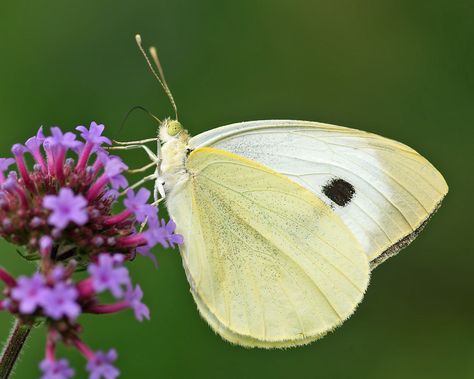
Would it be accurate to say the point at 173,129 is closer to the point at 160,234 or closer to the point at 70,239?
the point at 160,234

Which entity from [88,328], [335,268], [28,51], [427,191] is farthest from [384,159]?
[28,51]

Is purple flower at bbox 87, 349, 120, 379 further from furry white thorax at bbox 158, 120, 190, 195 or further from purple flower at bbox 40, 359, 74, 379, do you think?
furry white thorax at bbox 158, 120, 190, 195

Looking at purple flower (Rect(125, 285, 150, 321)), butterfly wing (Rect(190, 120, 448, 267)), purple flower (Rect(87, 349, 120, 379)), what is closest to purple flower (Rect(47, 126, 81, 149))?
purple flower (Rect(125, 285, 150, 321))

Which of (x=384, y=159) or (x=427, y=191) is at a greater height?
(x=384, y=159)

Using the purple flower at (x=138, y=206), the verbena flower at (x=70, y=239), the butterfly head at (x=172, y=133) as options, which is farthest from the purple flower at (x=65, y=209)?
the butterfly head at (x=172, y=133)

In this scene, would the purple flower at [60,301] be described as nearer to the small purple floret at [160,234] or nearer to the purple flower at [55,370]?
the purple flower at [55,370]

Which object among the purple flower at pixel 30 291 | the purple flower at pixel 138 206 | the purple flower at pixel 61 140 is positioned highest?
the purple flower at pixel 61 140

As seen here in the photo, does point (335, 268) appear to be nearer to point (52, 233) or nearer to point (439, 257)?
point (52, 233)
